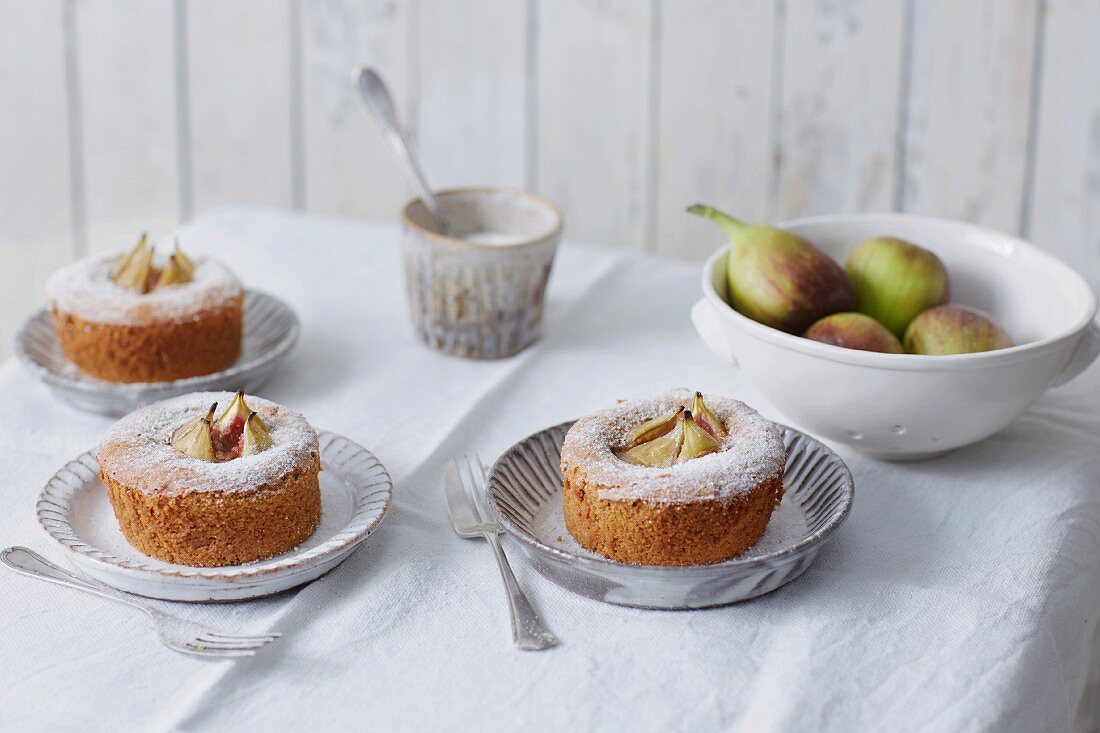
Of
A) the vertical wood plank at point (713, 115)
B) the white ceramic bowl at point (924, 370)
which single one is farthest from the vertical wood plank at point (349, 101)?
the white ceramic bowl at point (924, 370)

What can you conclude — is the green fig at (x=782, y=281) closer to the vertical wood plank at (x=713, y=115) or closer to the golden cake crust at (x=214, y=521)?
the golden cake crust at (x=214, y=521)

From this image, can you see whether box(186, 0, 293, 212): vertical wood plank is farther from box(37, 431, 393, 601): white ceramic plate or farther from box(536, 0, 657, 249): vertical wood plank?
box(37, 431, 393, 601): white ceramic plate

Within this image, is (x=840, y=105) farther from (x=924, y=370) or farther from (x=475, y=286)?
(x=924, y=370)

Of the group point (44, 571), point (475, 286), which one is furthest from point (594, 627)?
point (475, 286)

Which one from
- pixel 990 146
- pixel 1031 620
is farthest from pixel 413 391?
pixel 990 146

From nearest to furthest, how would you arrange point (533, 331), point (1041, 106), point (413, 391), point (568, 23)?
1. point (413, 391)
2. point (533, 331)
3. point (1041, 106)
4. point (568, 23)

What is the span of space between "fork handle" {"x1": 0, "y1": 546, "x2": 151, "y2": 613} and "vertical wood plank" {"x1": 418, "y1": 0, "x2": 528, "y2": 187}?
135 cm

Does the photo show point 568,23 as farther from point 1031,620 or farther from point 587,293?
point 1031,620

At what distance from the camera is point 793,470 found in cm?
89

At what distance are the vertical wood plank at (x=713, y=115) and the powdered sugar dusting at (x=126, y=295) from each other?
3.34 ft

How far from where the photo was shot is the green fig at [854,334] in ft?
3.00

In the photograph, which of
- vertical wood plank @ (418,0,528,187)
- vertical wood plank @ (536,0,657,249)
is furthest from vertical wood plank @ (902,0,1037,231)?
vertical wood plank @ (418,0,528,187)

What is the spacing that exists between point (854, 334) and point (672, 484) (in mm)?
250

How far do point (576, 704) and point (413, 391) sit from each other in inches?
18.7
